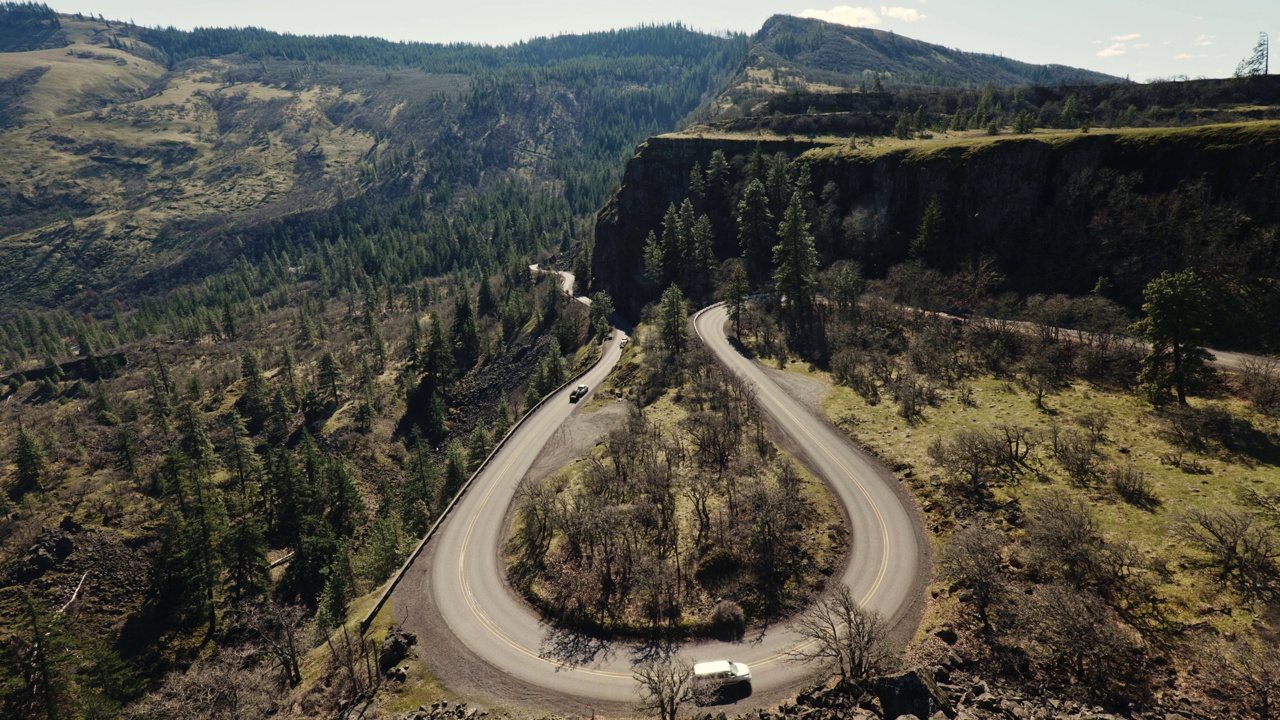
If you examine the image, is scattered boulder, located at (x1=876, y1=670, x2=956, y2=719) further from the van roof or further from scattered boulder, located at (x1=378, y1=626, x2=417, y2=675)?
scattered boulder, located at (x1=378, y1=626, x2=417, y2=675)

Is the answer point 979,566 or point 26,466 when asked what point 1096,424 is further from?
point 26,466

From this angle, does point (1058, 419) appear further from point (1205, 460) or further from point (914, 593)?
point (914, 593)

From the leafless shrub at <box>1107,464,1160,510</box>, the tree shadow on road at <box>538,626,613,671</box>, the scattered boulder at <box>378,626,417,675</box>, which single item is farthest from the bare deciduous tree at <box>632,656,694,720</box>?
the leafless shrub at <box>1107,464,1160,510</box>

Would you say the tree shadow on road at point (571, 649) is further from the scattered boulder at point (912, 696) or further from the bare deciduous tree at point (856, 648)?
the scattered boulder at point (912, 696)

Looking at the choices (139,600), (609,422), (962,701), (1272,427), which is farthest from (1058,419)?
(139,600)

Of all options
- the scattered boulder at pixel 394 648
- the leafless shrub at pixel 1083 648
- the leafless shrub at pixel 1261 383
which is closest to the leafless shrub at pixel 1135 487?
the leafless shrub at pixel 1083 648
